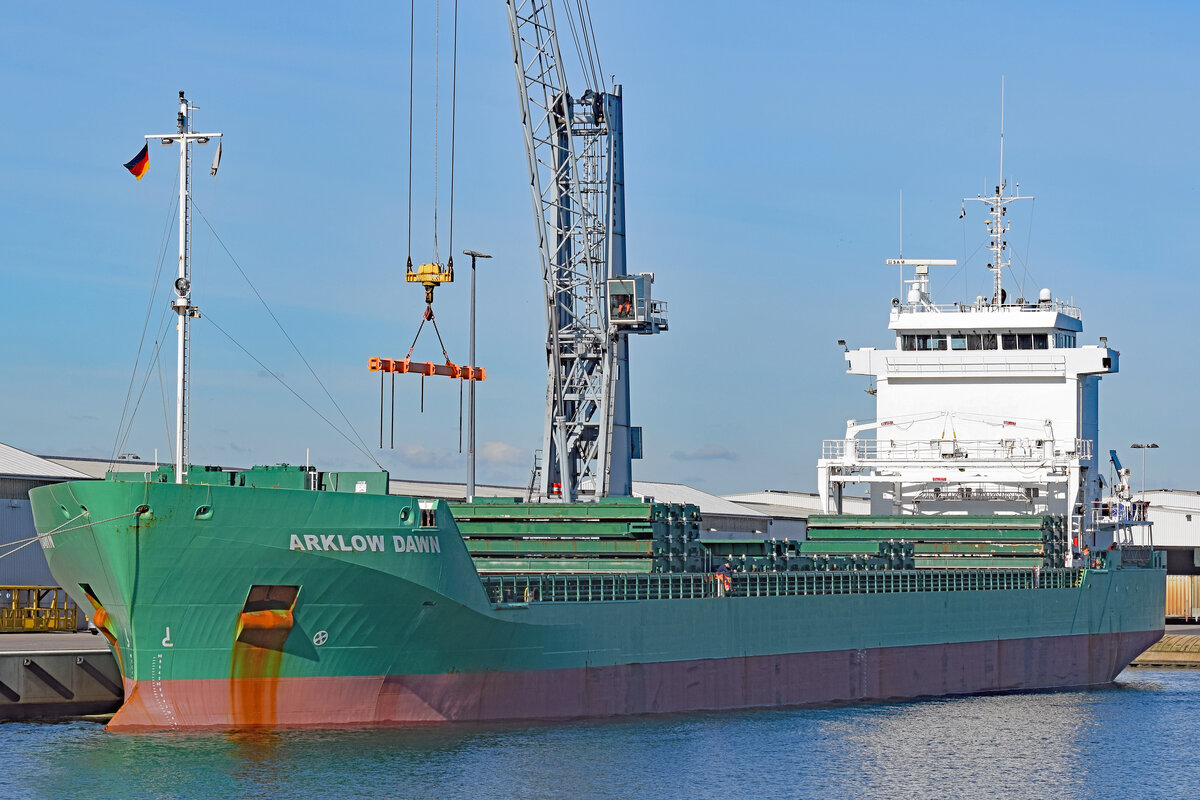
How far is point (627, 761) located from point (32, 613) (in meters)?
18.7

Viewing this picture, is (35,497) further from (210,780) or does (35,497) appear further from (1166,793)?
(1166,793)

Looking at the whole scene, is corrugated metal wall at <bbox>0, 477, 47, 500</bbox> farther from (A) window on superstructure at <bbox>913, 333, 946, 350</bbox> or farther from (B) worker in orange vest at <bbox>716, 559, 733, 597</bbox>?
(A) window on superstructure at <bbox>913, 333, 946, 350</bbox>

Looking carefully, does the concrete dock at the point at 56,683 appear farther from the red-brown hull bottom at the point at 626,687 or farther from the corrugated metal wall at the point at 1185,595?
the corrugated metal wall at the point at 1185,595

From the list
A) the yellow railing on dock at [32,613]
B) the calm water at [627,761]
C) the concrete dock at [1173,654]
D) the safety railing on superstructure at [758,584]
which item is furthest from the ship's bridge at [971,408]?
the yellow railing on dock at [32,613]

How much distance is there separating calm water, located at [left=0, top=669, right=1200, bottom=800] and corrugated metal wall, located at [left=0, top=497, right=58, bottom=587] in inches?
571

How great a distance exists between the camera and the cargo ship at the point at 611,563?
93.8 feet

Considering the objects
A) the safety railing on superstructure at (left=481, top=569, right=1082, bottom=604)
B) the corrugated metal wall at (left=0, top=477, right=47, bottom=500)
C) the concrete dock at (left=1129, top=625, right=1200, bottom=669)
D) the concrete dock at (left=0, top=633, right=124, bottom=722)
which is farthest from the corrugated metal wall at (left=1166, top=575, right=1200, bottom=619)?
the concrete dock at (left=0, top=633, right=124, bottom=722)

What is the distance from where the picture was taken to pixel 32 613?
39219 millimetres

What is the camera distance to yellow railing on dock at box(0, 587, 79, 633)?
3878cm

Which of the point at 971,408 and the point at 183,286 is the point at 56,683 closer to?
the point at 183,286

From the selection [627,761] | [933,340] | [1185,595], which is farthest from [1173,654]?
[627,761]

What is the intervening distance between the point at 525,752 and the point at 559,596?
5.11m

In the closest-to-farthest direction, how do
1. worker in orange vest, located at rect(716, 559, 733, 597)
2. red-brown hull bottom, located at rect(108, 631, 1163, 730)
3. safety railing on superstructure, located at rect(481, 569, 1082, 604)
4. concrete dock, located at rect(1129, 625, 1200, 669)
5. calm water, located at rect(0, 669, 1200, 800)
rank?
calm water, located at rect(0, 669, 1200, 800)
red-brown hull bottom, located at rect(108, 631, 1163, 730)
safety railing on superstructure, located at rect(481, 569, 1082, 604)
worker in orange vest, located at rect(716, 559, 733, 597)
concrete dock, located at rect(1129, 625, 1200, 669)

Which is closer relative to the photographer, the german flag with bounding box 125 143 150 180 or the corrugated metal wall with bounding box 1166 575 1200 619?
the german flag with bounding box 125 143 150 180
